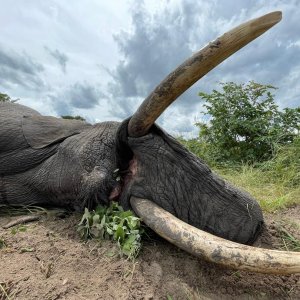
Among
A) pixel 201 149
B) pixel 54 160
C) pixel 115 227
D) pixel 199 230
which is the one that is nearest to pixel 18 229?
pixel 54 160

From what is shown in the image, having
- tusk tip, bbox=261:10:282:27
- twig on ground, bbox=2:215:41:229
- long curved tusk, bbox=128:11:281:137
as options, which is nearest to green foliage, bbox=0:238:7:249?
twig on ground, bbox=2:215:41:229

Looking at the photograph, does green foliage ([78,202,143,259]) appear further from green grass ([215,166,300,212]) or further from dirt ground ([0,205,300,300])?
green grass ([215,166,300,212])

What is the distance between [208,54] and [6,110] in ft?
6.17

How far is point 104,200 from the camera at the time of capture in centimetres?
262

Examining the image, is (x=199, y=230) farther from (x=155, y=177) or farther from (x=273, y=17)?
(x=273, y=17)

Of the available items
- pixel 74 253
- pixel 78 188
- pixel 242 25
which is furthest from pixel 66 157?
pixel 242 25

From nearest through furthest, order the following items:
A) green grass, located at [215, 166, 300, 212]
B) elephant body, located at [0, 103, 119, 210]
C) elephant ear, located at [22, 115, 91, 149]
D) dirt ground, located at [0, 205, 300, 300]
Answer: dirt ground, located at [0, 205, 300, 300] → elephant body, located at [0, 103, 119, 210] → elephant ear, located at [22, 115, 91, 149] → green grass, located at [215, 166, 300, 212]

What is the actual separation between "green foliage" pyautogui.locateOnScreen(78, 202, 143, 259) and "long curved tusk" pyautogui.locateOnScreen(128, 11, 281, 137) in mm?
476

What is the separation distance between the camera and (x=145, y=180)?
2.57 meters

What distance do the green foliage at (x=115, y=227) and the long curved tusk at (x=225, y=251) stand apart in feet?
0.40

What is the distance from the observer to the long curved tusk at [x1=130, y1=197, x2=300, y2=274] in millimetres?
2049

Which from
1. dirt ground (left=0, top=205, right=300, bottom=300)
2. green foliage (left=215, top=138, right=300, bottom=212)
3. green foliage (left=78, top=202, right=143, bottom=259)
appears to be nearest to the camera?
dirt ground (left=0, top=205, right=300, bottom=300)

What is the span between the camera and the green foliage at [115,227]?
7.85ft

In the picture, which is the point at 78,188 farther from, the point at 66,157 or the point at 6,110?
the point at 6,110
